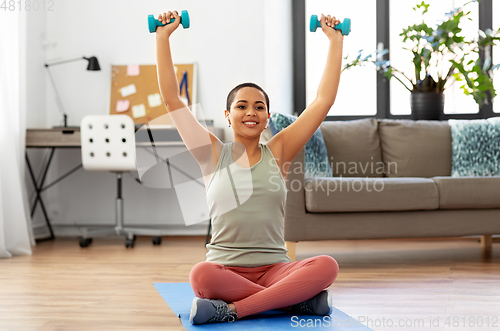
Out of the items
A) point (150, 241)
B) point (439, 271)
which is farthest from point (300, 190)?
point (150, 241)

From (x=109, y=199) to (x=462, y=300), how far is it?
2.71 metres

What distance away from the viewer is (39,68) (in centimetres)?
381

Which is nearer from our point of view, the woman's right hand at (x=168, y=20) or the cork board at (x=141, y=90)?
Answer: the woman's right hand at (x=168, y=20)

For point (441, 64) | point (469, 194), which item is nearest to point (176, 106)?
point (469, 194)

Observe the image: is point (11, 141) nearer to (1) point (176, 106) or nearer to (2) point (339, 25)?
(1) point (176, 106)

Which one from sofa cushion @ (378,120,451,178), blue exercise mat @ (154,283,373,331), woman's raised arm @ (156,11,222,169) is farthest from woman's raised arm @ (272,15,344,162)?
sofa cushion @ (378,120,451,178)

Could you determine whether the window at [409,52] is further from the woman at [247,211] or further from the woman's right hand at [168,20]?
the woman's right hand at [168,20]

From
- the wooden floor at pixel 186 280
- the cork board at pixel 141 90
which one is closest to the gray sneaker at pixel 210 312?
the wooden floor at pixel 186 280

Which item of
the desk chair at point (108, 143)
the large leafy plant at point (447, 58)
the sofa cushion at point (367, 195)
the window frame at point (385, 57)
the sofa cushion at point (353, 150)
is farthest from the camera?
the window frame at point (385, 57)

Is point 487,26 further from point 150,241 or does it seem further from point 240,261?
point 240,261

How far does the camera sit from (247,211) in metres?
1.56

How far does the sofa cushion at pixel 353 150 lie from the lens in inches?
122

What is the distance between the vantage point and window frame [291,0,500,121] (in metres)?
3.84

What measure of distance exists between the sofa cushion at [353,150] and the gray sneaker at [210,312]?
171 cm
